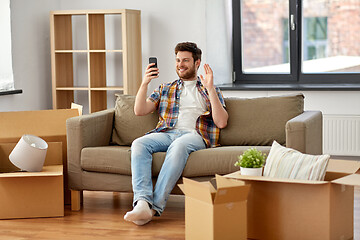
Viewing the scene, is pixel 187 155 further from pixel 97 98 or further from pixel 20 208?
pixel 97 98

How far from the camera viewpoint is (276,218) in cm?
289

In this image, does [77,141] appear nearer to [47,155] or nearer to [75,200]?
[47,155]

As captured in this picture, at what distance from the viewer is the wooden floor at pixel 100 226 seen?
3.19 metres

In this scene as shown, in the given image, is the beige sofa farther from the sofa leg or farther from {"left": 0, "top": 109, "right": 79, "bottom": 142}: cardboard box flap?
{"left": 0, "top": 109, "right": 79, "bottom": 142}: cardboard box flap

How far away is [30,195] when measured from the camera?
3.54 meters

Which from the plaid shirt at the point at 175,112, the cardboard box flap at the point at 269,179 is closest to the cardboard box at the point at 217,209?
the cardboard box flap at the point at 269,179

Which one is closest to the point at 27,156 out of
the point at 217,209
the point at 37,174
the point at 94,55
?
the point at 37,174

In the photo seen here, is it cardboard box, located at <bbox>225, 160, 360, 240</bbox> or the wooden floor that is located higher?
cardboard box, located at <bbox>225, 160, 360, 240</bbox>

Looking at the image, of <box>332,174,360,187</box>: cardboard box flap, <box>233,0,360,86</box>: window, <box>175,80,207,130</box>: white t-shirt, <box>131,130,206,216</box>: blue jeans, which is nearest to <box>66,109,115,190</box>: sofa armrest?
<box>131,130,206,216</box>: blue jeans

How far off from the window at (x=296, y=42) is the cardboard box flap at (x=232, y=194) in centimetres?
294

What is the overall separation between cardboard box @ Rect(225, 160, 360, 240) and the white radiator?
2.13m

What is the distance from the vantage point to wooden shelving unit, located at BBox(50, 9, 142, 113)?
5453 millimetres

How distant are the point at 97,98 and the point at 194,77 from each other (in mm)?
2033

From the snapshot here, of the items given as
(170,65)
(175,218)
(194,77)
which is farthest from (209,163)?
(170,65)
